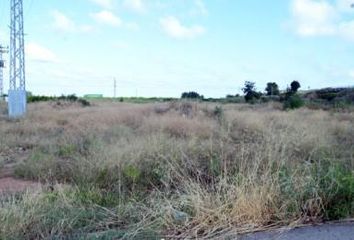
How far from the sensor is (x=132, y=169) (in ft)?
29.1

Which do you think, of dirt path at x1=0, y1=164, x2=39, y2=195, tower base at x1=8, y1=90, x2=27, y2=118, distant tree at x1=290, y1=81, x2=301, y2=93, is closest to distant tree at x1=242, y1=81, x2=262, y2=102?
distant tree at x1=290, y1=81, x2=301, y2=93

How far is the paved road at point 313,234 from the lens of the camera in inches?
187

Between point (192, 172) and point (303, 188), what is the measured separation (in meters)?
2.37

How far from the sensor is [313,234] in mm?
4855

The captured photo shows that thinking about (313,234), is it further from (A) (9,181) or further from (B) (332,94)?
(B) (332,94)

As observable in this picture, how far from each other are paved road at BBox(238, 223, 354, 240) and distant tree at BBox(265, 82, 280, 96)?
7195 centimetres

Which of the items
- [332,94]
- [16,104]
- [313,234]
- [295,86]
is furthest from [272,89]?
[313,234]

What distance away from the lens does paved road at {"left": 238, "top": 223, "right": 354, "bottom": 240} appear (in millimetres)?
4746

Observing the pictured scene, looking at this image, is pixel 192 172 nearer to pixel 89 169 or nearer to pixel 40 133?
pixel 89 169

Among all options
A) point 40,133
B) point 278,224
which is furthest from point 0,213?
point 40,133

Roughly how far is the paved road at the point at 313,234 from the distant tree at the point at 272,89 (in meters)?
71.9

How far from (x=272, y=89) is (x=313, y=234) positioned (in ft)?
241

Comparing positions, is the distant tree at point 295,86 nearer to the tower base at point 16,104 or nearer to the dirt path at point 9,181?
the tower base at point 16,104

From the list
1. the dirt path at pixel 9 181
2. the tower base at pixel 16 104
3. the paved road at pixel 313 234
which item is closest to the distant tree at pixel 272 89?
the tower base at pixel 16 104
